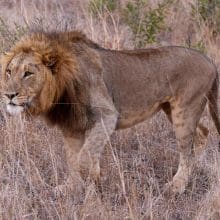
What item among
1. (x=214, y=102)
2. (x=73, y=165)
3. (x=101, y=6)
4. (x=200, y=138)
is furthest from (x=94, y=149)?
(x=101, y=6)

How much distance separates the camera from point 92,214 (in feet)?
12.6

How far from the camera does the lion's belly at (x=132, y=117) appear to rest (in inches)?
187

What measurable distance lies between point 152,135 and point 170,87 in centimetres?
65

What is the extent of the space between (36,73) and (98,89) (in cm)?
45

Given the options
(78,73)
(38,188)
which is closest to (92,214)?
(38,188)

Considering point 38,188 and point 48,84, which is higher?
point 48,84

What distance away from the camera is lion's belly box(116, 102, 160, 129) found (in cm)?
474

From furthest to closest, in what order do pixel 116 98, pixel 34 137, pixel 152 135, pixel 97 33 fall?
pixel 97 33, pixel 152 135, pixel 34 137, pixel 116 98

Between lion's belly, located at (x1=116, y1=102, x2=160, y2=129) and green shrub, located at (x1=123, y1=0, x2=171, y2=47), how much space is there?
2.31 meters

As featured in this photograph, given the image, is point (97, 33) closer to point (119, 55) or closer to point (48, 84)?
point (119, 55)

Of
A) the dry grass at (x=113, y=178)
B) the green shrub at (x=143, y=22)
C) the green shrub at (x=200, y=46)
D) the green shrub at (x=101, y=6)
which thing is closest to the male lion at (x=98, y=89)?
the dry grass at (x=113, y=178)

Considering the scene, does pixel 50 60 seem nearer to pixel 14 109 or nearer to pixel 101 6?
pixel 14 109

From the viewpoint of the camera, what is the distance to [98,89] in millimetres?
4453

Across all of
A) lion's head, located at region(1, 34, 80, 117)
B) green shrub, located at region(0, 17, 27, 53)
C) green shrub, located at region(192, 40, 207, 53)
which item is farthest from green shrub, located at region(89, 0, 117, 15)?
lion's head, located at region(1, 34, 80, 117)
